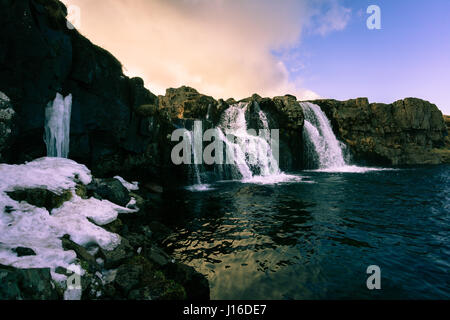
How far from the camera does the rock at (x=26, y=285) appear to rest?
344 cm

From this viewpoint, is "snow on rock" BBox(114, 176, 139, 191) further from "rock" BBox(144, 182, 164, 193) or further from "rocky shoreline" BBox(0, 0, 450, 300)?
"rock" BBox(144, 182, 164, 193)

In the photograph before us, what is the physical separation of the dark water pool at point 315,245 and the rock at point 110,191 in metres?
2.90

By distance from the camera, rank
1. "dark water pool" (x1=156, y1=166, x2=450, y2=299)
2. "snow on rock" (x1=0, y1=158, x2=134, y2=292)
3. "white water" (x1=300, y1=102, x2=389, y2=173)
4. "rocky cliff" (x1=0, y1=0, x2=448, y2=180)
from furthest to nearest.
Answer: "white water" (x1=300, y1=102, x2=389, y2=173), "rocky cliff" (x1=0, y1=0, x2=448, y2=180), "dark water pool" (x1=156, y1=166, x2=450, y2=299), "snow on rock" (x1=0, y1=158, x2=134, y2=292)

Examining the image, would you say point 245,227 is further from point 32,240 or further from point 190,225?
point 32,240

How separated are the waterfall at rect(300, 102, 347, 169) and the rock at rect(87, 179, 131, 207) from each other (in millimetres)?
36830

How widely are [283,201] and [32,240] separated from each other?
14.4 meters

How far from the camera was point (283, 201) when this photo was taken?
52.2ft

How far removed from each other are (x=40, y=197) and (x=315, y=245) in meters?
10.7

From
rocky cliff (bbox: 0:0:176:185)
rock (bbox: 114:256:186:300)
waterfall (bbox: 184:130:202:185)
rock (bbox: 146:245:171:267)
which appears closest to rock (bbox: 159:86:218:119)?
waterfall (bbox: 184:130:202:185)

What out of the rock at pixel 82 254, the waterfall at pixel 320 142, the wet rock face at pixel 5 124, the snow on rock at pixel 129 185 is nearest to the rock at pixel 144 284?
the rock at pixel 82 254

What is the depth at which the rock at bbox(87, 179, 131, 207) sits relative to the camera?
10.2m

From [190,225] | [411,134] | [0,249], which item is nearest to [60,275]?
[0,249]

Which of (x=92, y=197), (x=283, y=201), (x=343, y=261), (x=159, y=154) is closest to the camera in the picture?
(x=343, y=261)

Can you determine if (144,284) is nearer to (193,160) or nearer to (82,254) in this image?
(82,254)
